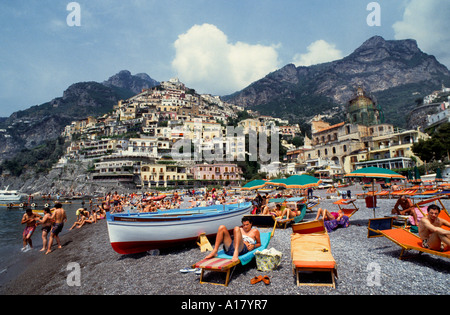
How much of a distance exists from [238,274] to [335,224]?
549cm

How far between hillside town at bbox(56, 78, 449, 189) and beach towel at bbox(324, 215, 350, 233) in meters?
38.3

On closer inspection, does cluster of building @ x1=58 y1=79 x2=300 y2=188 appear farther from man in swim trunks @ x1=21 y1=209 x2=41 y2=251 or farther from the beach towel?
the beach towel

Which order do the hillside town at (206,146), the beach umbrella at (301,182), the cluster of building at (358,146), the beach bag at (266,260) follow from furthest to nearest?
1. the hillside town at (206,146)
2. the cluster of building at (358,146)
3. the beach umbrella at (301,182)
4. the beach bag at (266,260)

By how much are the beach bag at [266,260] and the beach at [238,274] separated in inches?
4.0

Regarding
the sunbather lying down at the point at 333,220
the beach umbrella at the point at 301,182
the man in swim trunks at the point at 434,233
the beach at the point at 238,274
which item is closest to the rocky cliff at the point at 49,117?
the beach at the point at 238,274

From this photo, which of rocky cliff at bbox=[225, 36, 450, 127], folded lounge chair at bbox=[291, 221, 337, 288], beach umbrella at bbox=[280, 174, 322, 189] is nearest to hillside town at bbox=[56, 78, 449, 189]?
beach umbrella at bbox=[280, 174, 322, 189]

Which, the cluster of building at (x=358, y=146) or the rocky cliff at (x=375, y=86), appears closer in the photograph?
the cluster of building at (x=358, y=146)

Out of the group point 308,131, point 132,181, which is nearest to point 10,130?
point 132,181

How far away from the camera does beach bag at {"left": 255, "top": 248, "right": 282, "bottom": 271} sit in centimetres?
513

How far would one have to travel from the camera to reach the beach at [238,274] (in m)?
4.29

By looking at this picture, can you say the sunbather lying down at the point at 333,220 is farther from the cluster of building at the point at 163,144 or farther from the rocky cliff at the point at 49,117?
the rocky cliff at the point at 49,117

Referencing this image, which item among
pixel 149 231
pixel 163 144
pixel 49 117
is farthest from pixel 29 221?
pixel 49 117

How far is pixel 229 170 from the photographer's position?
65.4m
